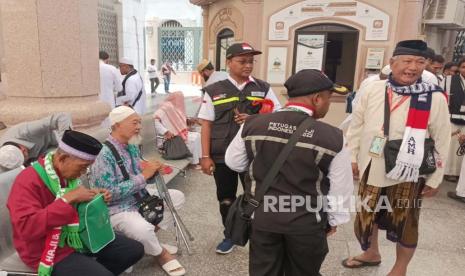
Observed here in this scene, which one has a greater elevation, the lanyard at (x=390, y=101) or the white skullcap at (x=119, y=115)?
the lanyard at (x=390, y=101)

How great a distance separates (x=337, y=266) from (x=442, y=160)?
1.23 metres

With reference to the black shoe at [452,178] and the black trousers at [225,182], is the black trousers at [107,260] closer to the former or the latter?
the black trousers at [225,182]

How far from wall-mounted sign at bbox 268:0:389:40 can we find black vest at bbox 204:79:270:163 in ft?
16.5

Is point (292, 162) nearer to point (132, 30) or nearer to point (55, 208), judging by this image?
point (55, 208)

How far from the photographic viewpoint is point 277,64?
7.61m

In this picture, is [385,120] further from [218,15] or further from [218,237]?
[218,15]

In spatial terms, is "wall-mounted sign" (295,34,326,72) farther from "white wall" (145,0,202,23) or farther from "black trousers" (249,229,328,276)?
"white wall" (145,0,202,23)

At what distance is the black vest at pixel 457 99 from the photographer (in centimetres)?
468

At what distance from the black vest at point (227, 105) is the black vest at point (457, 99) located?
3241mm

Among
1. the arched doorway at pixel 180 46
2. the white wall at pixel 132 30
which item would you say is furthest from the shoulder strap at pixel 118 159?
the arched doorway at pixel 180 46

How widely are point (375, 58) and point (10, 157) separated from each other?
21.7ft

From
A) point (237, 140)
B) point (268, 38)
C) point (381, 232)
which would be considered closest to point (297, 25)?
point (268, 38)

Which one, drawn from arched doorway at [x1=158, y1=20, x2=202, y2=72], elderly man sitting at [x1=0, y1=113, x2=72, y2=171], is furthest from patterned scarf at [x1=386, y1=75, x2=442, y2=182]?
arched doorway at [x1=158, y1=20, x2=202, y2=72]

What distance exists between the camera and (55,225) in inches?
73.0
